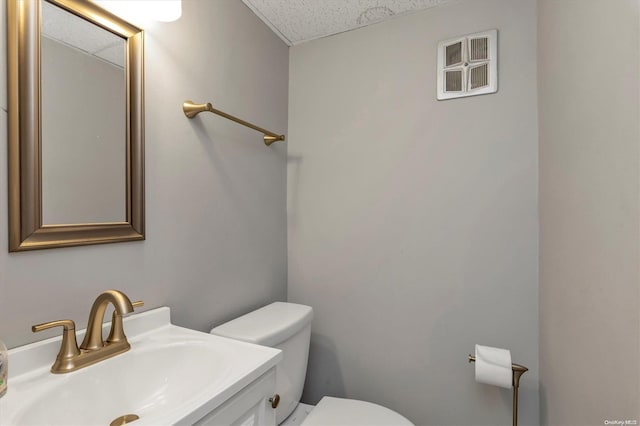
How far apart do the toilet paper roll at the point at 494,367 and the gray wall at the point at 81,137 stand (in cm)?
133

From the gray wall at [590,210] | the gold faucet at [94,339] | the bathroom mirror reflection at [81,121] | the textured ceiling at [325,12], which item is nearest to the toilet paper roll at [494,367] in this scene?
the gray wall at [590,210]

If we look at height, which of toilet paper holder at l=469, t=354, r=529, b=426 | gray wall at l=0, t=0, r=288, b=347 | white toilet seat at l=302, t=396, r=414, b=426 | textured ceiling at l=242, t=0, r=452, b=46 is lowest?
white toilet seat at l=302, t=396, r=414, b=426

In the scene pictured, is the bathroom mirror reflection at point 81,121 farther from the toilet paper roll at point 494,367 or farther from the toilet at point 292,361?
the toilet paper roll at point 494,367

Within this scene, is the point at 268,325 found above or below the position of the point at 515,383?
above

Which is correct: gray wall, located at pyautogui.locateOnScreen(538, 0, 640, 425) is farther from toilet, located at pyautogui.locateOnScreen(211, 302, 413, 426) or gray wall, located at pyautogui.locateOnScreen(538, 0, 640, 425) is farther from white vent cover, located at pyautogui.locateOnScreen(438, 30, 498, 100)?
toilet, located at pyautogui.locateOnScreen(211, 302, 413, 426)

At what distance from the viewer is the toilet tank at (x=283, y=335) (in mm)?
1113

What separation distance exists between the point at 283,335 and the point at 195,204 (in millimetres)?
591

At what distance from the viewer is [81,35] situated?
2.73ft

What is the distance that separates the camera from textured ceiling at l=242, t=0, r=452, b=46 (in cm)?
137

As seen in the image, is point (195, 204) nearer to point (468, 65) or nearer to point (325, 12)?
point (325, 12)

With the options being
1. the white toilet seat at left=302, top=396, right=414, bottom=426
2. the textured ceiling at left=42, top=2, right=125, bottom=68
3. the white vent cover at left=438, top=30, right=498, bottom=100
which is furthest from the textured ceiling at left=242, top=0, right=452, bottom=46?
the white toilet seat at left=302, top=396, right=414, bottom=426

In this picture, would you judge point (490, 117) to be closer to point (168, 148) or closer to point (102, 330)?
point (168, 148)

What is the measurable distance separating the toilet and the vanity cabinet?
24 centimetres

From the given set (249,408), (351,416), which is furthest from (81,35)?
(351,416)
